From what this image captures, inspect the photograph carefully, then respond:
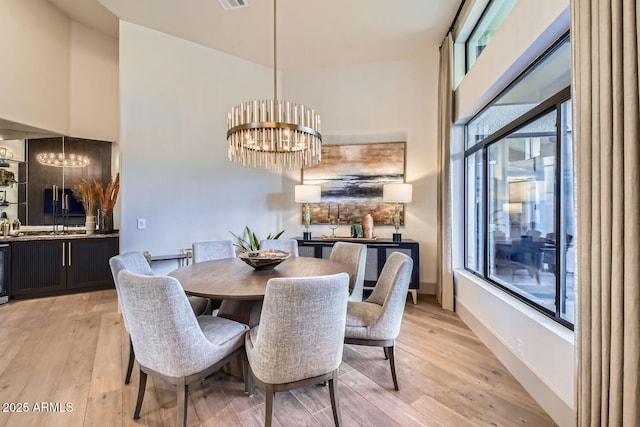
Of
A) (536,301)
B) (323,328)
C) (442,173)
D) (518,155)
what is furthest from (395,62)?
(323,328)

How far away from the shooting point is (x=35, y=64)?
13.0 feet

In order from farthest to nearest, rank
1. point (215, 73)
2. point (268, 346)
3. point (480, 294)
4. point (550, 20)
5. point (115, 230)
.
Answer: point (115, 230) < point (215, 73) < point (480, 294) < point (550, 20) < point (268, 346)

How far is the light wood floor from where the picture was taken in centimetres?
176

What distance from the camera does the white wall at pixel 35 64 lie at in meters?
3.66

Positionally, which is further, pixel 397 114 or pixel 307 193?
pixel 397 114

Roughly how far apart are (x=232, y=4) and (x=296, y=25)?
78 centimetres

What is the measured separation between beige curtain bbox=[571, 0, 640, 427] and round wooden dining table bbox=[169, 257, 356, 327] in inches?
57.1

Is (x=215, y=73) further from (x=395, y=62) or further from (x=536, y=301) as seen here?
(x=536, y=301)

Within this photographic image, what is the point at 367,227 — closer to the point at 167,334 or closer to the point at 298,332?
the point at 298,332

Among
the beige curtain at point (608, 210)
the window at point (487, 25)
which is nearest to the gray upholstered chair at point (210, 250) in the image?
the beige curtain at point (608, 210)

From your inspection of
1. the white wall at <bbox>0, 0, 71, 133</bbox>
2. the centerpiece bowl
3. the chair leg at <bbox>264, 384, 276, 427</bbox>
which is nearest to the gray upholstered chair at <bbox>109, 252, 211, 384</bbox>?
the centerpiece bowl

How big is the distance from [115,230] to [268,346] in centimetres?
465

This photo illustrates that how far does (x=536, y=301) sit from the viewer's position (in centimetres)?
221

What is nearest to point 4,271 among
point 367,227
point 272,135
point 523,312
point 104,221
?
point 104,221
